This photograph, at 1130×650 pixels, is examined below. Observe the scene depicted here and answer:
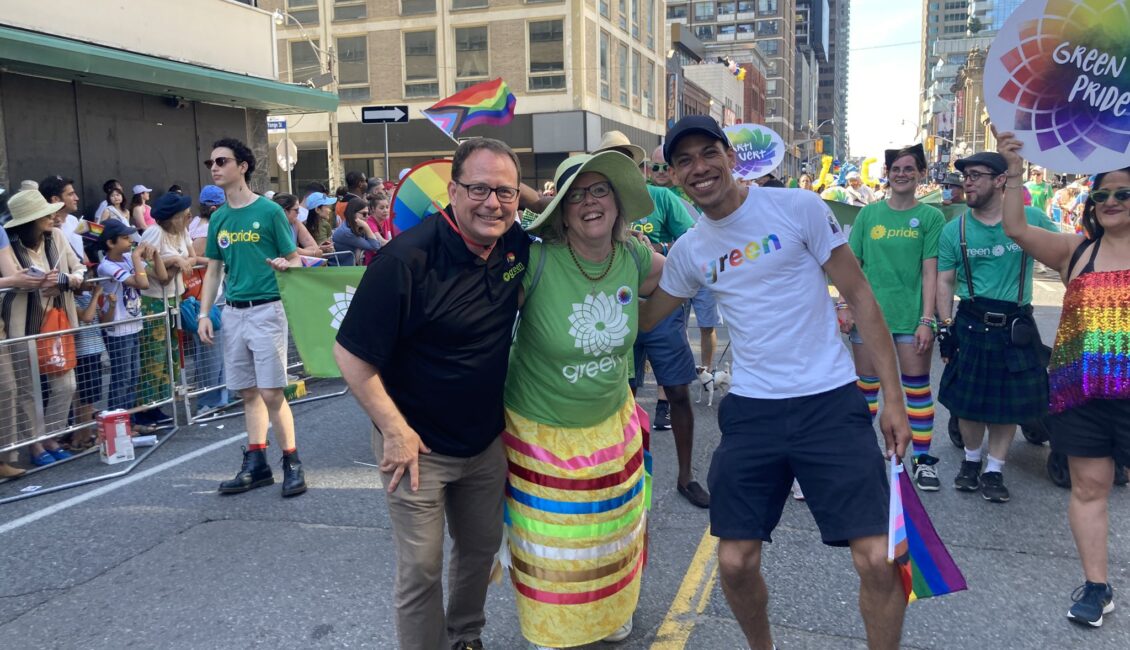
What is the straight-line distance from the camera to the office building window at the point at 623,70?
38972 millimetres

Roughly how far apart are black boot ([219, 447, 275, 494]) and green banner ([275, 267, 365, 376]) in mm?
645

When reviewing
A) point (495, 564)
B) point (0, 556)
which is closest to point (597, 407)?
point (495, 564)

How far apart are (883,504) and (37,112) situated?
44.4ft

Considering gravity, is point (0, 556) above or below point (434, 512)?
below

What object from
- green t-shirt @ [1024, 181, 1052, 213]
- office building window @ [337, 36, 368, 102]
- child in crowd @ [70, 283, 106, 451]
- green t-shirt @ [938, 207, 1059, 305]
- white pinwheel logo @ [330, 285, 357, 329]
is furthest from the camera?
office building window @ [337, 36, 368, 102]

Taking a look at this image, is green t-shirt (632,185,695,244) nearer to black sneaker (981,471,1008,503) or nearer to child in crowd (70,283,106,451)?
black sneaker (981,471,1008,503)

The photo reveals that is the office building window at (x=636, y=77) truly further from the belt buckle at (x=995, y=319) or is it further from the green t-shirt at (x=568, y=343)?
the green t-shirt at (x=568, y=343)

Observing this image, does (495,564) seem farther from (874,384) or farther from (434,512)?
(874,384)

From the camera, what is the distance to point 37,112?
12.6m

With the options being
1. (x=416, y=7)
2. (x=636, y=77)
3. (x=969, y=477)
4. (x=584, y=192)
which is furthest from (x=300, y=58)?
(x=584, y=192)

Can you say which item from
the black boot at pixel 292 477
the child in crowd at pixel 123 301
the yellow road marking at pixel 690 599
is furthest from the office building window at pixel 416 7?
the yellow road marking at pixel 690 599

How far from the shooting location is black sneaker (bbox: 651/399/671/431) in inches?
264

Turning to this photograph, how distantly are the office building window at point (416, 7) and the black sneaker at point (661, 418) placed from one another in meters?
31.0

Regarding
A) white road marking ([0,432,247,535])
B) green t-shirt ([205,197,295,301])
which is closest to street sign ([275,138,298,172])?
white road marking ([0,432,247,535])
